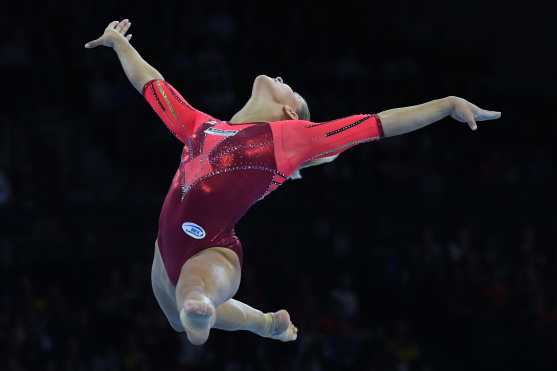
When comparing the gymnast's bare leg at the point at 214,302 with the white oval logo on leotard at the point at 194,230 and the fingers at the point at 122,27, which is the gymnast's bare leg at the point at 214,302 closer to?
the white oval logo on leotard at the point at 194,230

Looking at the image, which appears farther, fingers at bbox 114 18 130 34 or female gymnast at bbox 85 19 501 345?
fingers at bbox 114 18 130 34

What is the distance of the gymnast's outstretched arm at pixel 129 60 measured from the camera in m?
4.47

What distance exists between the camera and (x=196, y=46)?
10.1 m

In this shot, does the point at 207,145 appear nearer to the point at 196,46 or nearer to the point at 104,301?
the point at 104,301

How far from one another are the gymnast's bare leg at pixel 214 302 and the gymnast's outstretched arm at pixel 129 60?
1071 mm

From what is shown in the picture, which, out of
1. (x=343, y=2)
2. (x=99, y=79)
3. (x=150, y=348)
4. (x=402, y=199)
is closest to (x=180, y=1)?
(x=99, y=79)

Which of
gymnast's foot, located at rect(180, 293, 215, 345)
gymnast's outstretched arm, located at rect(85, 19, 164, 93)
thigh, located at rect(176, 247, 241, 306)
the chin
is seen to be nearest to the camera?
gymnast's foot, located at rect(180, 293, 215, 345)

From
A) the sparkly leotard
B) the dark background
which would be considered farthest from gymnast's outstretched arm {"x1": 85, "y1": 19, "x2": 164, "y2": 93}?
the dark background

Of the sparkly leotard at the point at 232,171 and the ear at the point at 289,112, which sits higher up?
the ear at the point at 289,112

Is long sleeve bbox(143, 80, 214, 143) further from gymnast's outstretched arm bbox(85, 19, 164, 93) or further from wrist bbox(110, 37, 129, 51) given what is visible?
wrist bbox(110, 37, 129, 51)

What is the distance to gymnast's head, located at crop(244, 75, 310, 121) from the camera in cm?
430

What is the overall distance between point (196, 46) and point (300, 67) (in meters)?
1.25

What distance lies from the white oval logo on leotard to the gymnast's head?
687 mm

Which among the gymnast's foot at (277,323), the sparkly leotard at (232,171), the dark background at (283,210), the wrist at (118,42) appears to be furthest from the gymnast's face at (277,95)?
the dark background at (283,210)
